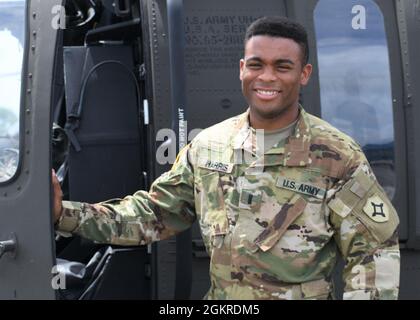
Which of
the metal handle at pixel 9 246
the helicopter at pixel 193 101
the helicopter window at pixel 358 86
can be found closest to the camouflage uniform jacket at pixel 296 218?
the helicopter at pixel 193 101

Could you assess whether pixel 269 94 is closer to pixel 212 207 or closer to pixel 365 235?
pixel 212 207

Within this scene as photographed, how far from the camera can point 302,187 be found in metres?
2.39

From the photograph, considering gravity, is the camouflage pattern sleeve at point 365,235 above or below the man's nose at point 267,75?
below

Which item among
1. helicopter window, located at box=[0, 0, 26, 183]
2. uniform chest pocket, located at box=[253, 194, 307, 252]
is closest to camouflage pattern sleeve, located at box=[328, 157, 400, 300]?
uniform chest pocket, located at box=[253, 194, 307, 252]

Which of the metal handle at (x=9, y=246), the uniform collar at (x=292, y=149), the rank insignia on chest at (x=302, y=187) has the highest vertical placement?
the uniform collar at (x=292, y=149)

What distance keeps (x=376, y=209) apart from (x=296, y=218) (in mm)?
286

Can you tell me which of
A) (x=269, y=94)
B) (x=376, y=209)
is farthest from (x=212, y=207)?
(x=376, y=209)

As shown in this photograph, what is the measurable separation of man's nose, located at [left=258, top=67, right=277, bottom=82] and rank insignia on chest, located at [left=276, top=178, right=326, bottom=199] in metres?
0.38

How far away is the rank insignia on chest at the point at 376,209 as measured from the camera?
231cm

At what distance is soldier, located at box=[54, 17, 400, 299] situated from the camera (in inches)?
91.3

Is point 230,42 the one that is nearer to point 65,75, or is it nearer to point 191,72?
point 191,72

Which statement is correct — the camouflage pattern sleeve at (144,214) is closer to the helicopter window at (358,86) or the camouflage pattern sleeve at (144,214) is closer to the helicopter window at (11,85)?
the helicopter window at (11,85)
